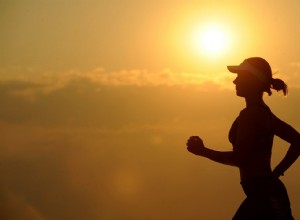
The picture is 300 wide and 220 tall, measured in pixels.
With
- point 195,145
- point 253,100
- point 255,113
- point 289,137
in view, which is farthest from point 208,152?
point 289,137

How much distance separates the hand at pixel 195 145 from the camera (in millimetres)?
11438

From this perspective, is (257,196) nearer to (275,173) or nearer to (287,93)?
(275,173)

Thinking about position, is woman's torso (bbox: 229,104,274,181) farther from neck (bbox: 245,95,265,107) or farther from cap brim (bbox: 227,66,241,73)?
cap brim (bbox: 227,66,241,73)

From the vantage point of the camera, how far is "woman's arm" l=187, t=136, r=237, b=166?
37.5 feet

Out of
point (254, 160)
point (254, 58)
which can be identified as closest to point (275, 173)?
point (254, 160)

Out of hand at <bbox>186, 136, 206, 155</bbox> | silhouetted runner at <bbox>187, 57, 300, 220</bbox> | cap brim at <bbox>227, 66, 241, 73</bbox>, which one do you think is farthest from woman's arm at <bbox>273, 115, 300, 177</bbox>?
hand at <bbox>186, 136, 206, 155</bbox>

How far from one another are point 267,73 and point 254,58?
0.18 metres

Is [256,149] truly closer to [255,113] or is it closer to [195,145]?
[255,113]

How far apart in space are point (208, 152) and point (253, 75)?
0.84 metres

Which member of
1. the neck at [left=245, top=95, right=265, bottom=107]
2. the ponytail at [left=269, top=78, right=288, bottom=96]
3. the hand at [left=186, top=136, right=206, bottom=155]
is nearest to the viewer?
the hand at [left=186, top=136, right=206, bottom=155]

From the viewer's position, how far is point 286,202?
1154 cm

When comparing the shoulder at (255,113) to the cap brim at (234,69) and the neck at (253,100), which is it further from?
the cap brim at (234,69)

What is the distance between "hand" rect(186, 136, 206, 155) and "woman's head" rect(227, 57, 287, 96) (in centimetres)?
65

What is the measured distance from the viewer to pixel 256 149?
11516 mm
